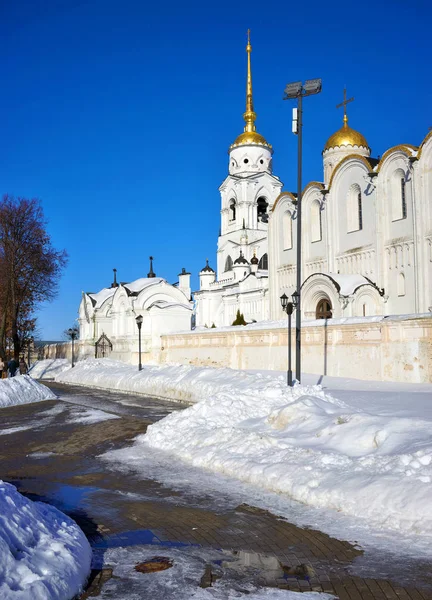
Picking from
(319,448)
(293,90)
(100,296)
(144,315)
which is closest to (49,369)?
(144,315)

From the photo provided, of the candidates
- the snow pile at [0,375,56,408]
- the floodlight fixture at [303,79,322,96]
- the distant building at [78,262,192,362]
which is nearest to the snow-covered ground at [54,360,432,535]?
the floodlight fixture at [303,79,322,96]

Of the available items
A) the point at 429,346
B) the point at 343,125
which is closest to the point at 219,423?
the point at 429,346

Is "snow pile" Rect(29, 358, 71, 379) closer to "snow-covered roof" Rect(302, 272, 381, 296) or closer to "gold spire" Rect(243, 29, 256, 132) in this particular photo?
"snow-covered roof" Rect(302, 272, 381, 296)

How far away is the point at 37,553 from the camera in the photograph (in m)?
4.31

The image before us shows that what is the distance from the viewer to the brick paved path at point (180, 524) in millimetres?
4641

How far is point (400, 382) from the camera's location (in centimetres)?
1892

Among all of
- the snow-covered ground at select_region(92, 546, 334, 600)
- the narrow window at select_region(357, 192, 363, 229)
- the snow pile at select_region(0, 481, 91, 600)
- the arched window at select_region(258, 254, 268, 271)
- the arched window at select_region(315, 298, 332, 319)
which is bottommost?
the snow-covered ground at select_region(92, 546, 334, 600)

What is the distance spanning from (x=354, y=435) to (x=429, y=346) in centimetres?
1055

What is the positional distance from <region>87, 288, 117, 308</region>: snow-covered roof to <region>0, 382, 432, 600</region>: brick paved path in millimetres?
43850

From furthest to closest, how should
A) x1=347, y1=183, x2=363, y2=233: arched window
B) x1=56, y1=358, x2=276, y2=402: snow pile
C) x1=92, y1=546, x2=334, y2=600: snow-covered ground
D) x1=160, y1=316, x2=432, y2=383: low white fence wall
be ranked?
x1=347, y1=183, x2=363, y2=233: arched window, x1=160, y1=316, x2=432, y2=383: low white fence wall, x1=56, y1=358, x2=276, y2=402: snow pile, x1=92, y1=546, x2=334, y2=600: snow-covered ground

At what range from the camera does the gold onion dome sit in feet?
225

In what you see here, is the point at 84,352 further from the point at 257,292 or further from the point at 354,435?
the point at 354,435

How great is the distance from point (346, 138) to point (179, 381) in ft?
98.6

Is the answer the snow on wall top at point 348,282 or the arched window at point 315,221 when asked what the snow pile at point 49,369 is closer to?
the arched window at point 315,221
